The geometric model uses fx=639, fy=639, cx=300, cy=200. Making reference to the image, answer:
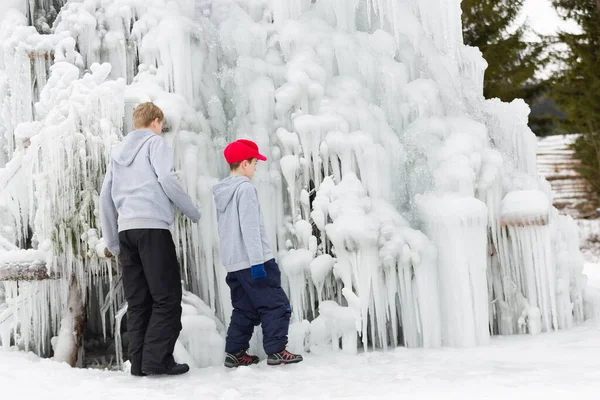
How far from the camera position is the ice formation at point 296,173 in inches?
175


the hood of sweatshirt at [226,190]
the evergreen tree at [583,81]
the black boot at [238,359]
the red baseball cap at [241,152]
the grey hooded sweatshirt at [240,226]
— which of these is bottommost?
the black boot at [238,359]

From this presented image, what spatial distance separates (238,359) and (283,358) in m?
0.31

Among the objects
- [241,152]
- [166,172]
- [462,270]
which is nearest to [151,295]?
[166,172]

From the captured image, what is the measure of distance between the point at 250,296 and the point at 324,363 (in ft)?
2.12

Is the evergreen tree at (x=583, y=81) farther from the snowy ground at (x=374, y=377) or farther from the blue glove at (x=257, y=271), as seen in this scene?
the blue glove at (x=257, y=271)

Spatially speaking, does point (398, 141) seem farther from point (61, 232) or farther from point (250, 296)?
point (61, 232)

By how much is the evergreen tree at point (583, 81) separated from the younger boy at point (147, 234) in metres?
12.9

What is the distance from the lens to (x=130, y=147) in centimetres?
405

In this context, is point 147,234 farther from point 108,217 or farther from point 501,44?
point 501,44

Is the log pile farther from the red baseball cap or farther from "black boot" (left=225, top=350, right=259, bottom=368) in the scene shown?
"black boot" (left=225, top=350, right=259, bottom=368)

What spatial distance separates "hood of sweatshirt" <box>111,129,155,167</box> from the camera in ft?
13.2

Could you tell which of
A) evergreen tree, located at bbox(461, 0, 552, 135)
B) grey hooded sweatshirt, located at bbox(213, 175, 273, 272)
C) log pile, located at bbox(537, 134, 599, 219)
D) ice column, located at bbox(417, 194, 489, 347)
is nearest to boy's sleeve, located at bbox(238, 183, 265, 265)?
grey hooded sweatshirt, located at bbox(213, 175, 273, 272)

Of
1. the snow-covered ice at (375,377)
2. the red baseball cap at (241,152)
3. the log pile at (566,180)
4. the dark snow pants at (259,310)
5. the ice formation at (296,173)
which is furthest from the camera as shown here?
the log pile at (566,180)

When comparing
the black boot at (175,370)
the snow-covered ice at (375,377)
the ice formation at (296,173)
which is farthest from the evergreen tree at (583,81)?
the black boot at (175,370)
